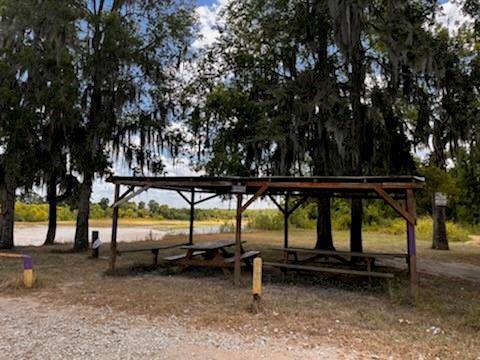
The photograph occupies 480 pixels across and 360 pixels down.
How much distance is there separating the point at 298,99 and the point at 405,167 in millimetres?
3615

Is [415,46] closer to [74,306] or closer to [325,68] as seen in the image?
[325,68]

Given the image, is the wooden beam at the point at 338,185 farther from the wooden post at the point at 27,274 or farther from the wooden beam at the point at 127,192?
the wooden post at the point at 27,274

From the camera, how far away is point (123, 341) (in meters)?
4.53

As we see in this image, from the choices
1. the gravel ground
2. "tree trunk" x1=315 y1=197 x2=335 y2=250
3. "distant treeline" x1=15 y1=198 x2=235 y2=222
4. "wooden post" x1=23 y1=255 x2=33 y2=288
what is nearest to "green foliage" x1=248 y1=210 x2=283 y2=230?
"distant treeline" x1=15 y1=198 x2=235 y2=222

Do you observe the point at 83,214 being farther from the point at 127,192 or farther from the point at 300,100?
the point at 300,100

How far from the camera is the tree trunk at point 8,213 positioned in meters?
12.7

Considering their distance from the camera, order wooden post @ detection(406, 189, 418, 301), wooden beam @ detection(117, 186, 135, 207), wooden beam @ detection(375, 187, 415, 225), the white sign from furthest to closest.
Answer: the white sign
wooden beam @ detection(117, 186, 135, 207)
wooden beam @ detection(375, 187, 415, 225)
wooden post @ detection(406, 189, 418, 301)

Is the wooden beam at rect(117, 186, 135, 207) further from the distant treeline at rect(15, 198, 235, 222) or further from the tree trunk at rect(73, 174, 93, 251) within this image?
the distant treeline at rect(15, 198, 235, 222)

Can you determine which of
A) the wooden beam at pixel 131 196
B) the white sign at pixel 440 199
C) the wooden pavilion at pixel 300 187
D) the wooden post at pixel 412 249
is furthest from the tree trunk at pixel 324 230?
the wooden beam at pixel 131 196

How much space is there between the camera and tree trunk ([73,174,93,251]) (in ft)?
41.4

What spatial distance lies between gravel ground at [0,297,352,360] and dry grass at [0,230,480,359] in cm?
29

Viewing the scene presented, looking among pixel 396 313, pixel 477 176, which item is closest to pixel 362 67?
pixel 396 313

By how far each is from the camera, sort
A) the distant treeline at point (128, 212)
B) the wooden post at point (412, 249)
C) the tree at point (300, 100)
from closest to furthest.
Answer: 1. the wooden post at point (412, 249)
2. the tree at point (300, 100)
3. the distant treeline at point (128, 212)

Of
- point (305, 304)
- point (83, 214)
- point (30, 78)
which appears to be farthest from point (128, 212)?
point (305, 304)
